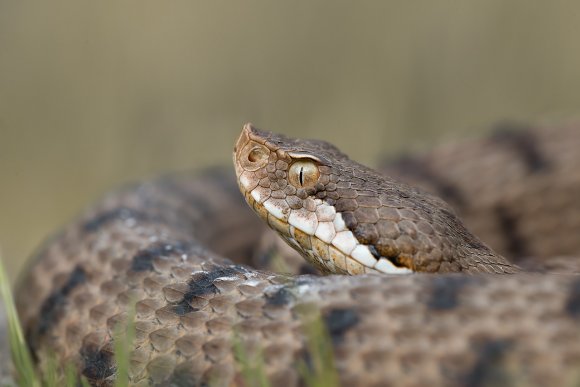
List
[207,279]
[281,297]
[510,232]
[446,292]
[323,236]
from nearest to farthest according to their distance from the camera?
[446,292], [281,297], [207,279], [323,236], [510,232]

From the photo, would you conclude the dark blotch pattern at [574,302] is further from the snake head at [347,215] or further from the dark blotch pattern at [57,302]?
the dark blotch pattern at [57,302]

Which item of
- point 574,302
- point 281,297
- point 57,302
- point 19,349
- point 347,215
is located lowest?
point 57,302

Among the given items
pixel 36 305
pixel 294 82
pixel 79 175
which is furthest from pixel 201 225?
pixel 294 82

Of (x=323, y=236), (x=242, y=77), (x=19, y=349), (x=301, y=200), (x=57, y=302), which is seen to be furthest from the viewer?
(x=242, y=77)

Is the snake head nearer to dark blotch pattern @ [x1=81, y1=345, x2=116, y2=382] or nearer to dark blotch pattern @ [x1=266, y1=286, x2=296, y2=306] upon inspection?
dark blotch pattern @ [x1=266, y1=286, x2=296, y2=306]

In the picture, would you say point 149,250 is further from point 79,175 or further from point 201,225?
point 79,175

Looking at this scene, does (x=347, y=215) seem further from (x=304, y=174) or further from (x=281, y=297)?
(x=281, y=297)

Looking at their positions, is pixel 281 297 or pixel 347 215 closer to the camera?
pixel 281 297

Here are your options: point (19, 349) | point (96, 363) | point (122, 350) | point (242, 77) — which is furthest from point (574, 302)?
point (242, 77)
